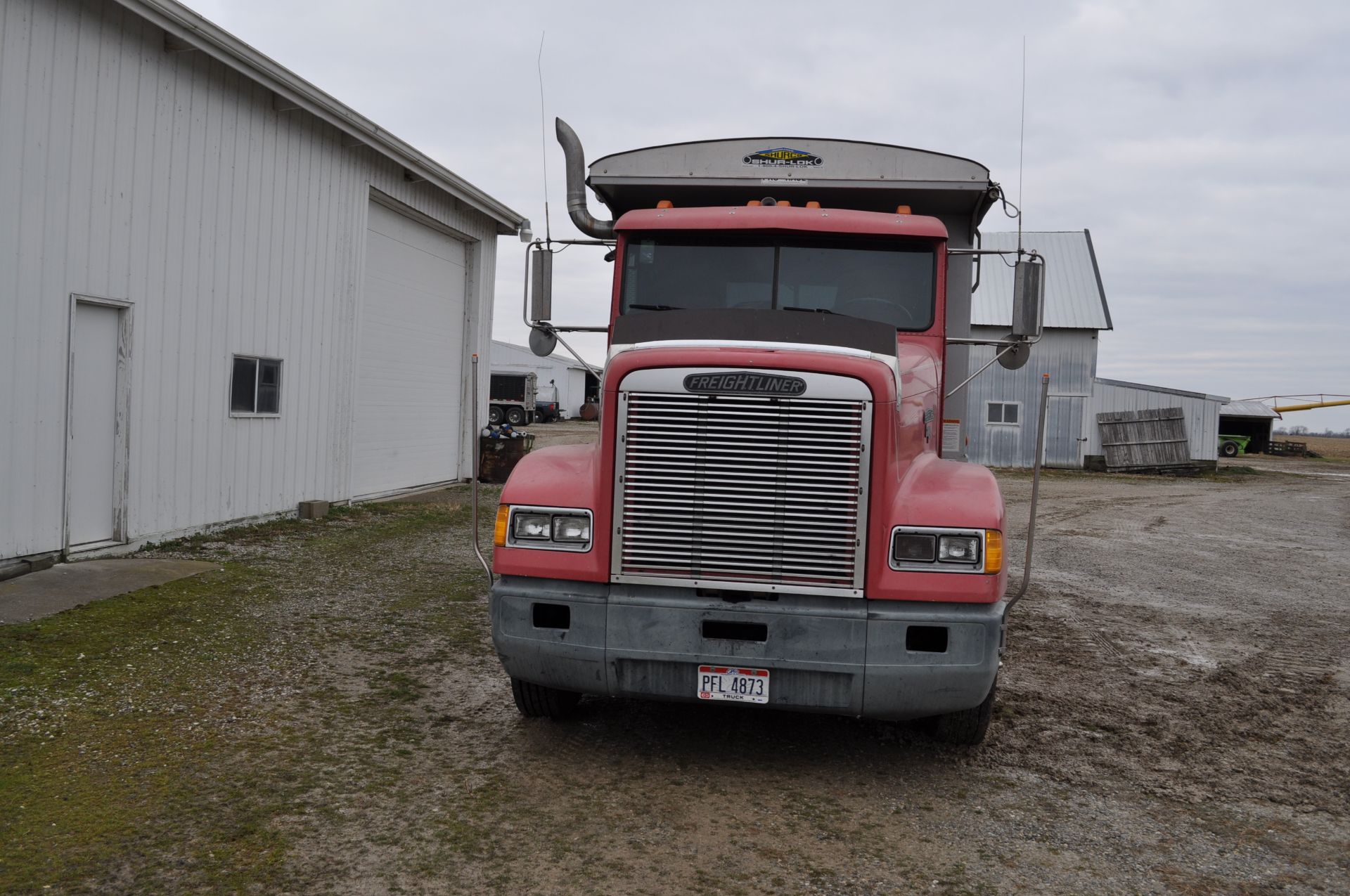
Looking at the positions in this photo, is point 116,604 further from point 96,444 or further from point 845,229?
point 845,229

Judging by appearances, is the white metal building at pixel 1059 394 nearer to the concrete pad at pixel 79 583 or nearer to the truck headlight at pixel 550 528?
the concrete pad at pixel 79 583

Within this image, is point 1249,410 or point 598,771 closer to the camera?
point 598,771

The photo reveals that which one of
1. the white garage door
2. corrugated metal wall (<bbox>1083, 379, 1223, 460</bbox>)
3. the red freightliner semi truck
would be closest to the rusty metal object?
the white garage door

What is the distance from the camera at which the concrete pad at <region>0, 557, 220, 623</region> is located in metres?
7.30

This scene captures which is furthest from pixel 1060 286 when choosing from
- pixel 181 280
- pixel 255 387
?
pixel 181 280

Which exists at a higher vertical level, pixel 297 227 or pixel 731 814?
pixel 297 227

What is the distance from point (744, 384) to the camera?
14.8ft

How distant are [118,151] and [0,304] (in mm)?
2013

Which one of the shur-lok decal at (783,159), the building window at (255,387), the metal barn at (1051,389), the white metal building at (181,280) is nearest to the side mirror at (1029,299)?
the shur-lok decal at (783,159)

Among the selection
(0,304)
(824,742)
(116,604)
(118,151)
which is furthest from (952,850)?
(118,151)

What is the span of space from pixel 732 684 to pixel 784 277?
2.39 meters

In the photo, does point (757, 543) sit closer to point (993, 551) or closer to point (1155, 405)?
point (993, 551)

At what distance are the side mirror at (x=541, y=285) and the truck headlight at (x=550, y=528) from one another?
186 cm

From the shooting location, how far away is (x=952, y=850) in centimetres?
406
